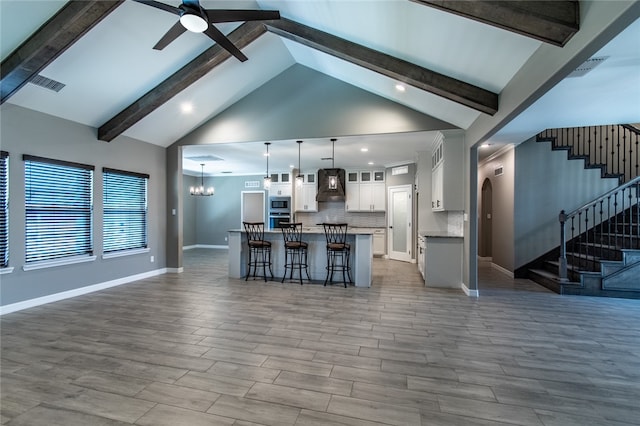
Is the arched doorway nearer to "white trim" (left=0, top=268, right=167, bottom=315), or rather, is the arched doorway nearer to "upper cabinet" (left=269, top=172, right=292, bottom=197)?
"upper cabinet" (left=269, top=172, right=292, bottom=197)

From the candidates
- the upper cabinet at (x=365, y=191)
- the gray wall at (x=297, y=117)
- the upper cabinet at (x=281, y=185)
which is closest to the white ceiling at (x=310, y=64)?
the gray wall at (x=297, y=117)

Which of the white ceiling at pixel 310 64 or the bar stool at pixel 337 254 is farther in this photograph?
the bar stool at pixel 337 254

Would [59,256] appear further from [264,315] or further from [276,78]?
[276,78]

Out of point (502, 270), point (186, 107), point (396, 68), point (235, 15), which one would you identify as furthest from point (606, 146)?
point (186, 107)

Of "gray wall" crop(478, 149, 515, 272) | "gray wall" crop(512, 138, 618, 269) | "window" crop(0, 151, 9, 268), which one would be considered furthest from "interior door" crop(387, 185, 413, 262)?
"window" crop(0, 151, 9, 268)

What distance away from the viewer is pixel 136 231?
575 centimetres

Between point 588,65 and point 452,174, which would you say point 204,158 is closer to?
point 452,174

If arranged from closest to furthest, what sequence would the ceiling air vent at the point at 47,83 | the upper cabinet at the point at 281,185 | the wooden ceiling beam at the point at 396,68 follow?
the wooden ceiling beam at the point at 396,68 < the ceiling air vent at the point at 47,83 < the upper cabinet at the point at 281,185

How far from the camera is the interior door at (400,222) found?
773cm

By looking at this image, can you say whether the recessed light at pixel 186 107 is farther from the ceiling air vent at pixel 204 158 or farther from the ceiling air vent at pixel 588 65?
the ceiling air vent at pixel 588 65

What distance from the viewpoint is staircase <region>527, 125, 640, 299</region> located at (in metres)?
4.49

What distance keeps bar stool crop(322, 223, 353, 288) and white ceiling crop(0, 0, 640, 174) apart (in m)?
1.93

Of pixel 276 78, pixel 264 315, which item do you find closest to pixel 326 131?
pixel 276 78

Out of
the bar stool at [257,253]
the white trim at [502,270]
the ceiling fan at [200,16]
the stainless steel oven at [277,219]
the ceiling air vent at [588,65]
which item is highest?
the ceiling fan at [200,16]
